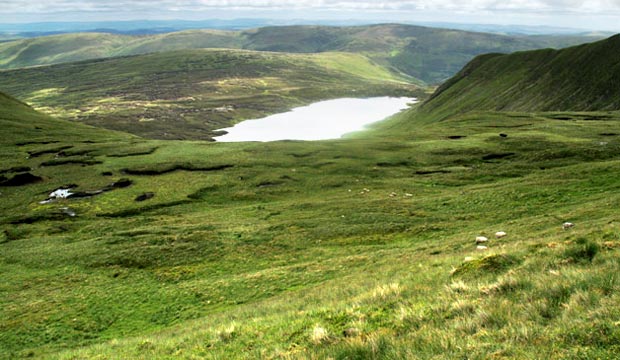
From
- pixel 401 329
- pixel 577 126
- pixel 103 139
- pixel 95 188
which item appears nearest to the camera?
pixel 401 329

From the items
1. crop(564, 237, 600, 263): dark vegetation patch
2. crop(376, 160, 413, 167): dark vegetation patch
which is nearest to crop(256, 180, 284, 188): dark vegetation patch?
crop(376, 160, 413, 167): dark vegetation patch

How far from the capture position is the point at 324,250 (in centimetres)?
3725

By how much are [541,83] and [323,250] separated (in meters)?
132

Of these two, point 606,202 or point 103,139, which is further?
point 103,139

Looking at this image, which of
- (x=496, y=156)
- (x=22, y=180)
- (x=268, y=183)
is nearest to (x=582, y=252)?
(x=268, y=183)

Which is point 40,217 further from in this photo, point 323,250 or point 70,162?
point 323,250

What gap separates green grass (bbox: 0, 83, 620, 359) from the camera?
11.1 m

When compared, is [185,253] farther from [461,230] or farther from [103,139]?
[103,139]

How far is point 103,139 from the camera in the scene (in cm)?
11938

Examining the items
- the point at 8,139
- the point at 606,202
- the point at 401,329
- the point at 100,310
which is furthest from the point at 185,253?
the point at 8,139

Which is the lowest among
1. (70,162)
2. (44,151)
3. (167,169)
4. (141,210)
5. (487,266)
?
(141,210)

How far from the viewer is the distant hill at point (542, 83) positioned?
11762 cm

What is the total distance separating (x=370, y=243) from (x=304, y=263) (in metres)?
7.37

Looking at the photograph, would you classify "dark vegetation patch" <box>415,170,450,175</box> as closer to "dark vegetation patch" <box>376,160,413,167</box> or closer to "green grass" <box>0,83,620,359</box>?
"green grass" <box>0,83,620,359</box>
